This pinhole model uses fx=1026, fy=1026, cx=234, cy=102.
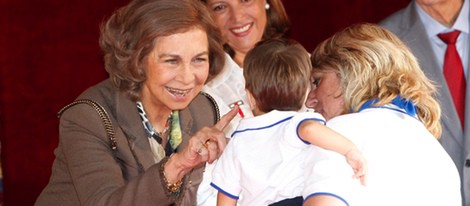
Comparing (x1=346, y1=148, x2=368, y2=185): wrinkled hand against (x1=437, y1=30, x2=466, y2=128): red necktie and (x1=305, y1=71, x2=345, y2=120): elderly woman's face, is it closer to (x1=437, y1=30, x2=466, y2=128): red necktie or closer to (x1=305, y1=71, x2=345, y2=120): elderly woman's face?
(x1=305, y1=71, x2=345, y2=120): elderly woman's face

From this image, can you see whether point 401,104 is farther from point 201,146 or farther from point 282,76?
point 201,146

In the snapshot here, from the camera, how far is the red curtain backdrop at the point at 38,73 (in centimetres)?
437

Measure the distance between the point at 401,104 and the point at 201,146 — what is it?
2.02ft

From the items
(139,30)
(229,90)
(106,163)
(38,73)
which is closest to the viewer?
(106,163)

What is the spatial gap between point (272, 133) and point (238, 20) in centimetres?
161

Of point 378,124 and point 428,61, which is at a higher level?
point 378,124

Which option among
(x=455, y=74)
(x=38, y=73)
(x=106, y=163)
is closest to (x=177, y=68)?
(x=106, y=163)

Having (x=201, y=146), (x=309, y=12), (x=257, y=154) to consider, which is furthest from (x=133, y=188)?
(x=309, y=12)

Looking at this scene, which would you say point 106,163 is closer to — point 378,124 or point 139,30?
point 139,30

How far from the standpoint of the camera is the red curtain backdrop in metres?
4.37

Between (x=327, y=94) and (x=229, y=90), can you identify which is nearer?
(x=327, y=94)

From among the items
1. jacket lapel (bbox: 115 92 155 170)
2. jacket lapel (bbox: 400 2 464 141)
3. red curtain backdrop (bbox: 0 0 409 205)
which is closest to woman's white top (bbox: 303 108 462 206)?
jacket lapel (bbox: 115 92 155 170)

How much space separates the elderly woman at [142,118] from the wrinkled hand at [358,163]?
0.63 metres

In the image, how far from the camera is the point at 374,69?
8.59 ft
